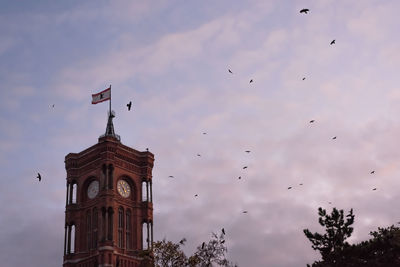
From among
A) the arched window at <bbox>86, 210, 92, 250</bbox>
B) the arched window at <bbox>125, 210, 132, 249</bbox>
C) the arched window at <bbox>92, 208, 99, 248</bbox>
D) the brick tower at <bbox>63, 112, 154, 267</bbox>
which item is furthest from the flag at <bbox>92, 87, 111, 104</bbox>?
the arched window at <bbox>125, 210, 132, 249</bbox>

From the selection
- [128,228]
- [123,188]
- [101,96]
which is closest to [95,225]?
[128,228]

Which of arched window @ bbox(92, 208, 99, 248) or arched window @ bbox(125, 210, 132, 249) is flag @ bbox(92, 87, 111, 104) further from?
arched window @ bbox(125, 210, 132, 249)

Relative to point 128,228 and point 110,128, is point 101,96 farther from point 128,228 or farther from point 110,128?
point 128,228

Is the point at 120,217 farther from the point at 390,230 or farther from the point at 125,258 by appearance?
the point at 390,230

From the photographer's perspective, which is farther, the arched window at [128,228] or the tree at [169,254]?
the arched window at [128,228]

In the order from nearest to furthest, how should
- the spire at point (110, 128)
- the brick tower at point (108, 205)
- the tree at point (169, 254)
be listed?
the tree at point (169, 254) < the brick tower at point (108, 205) < the spire at point (110, 128)

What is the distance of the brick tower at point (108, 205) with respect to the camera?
91688mm

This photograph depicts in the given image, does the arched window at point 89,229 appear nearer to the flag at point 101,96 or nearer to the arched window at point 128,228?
the arched window at point 128,228

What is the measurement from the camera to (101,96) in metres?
97.9

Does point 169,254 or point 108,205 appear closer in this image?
point 169,254

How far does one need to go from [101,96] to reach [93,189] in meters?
15.4

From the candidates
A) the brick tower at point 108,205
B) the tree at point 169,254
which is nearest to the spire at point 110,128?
the brick tower at point 108,205

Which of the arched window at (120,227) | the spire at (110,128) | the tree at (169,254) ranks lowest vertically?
the tree at (169,254)

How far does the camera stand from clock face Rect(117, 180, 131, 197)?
317 feet
